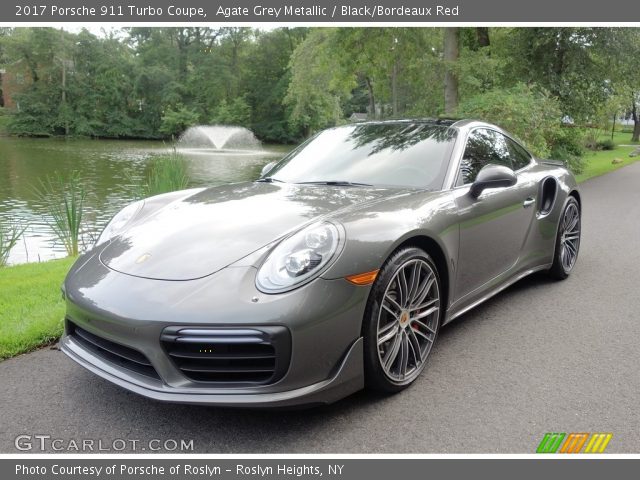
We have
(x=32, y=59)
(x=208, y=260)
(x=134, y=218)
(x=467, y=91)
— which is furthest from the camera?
(x=32, y=59)

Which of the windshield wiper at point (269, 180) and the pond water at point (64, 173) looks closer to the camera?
the windshield wiper at point (269, 180)

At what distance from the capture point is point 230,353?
2.32 meters

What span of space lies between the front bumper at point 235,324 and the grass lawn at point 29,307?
1.15m

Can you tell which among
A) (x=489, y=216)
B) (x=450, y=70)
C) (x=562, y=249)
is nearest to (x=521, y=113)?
(x=450, y=70)

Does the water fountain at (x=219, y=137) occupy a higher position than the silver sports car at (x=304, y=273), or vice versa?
the silver sports car at (x=304, y=273)

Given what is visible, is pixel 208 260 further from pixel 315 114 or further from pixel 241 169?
pixel 315 114

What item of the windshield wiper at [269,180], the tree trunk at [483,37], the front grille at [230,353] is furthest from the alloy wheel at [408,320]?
the tree trunk at [483,37]

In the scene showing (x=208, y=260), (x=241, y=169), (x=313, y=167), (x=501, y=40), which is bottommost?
(x=241, y=169)

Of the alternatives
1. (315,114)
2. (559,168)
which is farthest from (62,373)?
(315,114)

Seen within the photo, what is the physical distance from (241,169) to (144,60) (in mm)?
42996

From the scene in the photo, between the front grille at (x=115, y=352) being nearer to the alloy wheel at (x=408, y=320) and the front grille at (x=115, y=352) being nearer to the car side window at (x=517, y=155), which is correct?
the alloy wheel at (x=408, y=320)

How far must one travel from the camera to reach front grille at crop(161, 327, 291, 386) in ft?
7.50

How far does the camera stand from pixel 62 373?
122 inches

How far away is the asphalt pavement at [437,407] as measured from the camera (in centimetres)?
246
